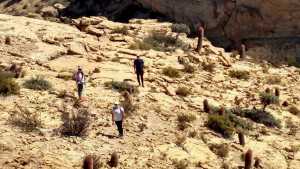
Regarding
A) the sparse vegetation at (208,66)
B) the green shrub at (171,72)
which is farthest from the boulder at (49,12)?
the green shrub at (171,72)

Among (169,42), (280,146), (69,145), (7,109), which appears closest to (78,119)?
(69,145)

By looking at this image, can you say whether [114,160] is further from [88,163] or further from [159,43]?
[159,43]

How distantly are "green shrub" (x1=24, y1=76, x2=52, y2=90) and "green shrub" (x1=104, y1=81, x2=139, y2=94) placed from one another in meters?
2.14

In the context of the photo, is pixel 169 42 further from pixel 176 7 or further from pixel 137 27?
pixel 176 7

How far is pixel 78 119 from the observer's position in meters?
18.2

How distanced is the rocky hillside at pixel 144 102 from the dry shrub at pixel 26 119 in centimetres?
3

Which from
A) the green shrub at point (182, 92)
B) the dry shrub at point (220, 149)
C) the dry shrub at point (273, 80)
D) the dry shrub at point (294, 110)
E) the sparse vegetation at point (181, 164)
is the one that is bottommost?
the dry shrub at point (294, 110)

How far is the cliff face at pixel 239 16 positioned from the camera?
102 feet

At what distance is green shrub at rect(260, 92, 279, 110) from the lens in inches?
941

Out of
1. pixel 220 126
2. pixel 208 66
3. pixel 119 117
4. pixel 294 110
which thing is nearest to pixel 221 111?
pixel 220 126

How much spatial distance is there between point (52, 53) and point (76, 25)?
5253mm

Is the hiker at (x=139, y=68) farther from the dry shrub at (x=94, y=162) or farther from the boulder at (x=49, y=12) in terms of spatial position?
the boulder at (x=49, y=12)

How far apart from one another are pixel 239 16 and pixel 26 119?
54.5 ft

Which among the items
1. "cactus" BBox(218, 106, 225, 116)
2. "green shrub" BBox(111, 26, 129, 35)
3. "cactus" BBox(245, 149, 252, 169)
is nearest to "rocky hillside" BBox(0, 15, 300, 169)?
"cactus" BBox(218, 106, 225, 116)
